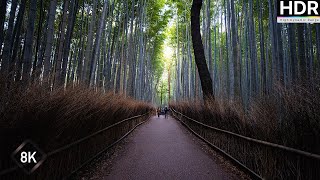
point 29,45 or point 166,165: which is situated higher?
point 29,45

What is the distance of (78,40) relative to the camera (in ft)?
69.9

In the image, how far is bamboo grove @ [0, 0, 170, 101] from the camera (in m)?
4.51

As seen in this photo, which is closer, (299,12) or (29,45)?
(29,45)

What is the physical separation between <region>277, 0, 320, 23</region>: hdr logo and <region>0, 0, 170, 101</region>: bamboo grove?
17.6 ft

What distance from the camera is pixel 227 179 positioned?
3566mm

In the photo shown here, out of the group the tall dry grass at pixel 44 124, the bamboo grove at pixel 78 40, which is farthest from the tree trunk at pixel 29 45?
the tall dry grass at pixel 44 124

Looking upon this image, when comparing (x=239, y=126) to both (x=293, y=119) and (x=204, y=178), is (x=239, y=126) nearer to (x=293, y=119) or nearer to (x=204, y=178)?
(x=204, y=178)

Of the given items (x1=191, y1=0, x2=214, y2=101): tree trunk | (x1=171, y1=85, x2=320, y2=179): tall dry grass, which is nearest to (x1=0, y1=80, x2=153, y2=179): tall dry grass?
(x1=171, y1=85, x2=320, y2=179): tall dry grass

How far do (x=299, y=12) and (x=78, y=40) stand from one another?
19790 mm

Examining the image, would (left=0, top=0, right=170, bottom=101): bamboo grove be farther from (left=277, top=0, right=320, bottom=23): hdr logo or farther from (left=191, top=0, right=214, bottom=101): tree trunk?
(left=277, top=0, right=320, bottom=23): hdr logo

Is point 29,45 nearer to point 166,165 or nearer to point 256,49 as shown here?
point 166,165

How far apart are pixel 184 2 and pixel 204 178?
19896 millimetres

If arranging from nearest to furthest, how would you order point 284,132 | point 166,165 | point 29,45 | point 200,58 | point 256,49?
point 284,132 → point 29,45 → point 166,165 → point 200,58 → point 256,49

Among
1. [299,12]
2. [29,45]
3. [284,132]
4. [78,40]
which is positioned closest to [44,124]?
Result: [29,45]
